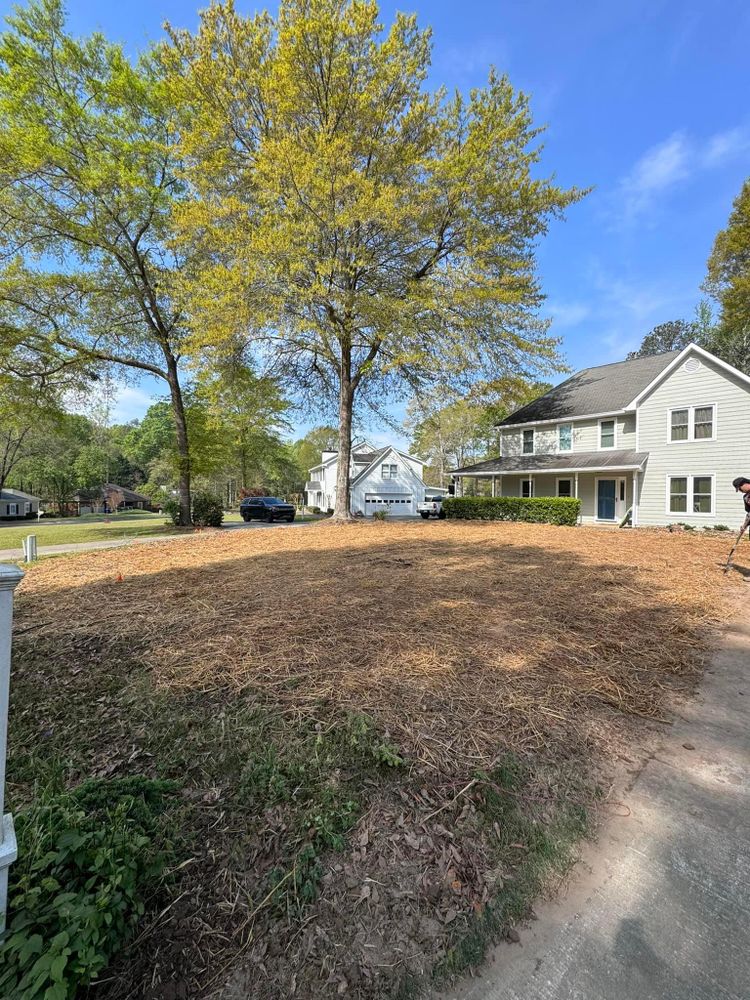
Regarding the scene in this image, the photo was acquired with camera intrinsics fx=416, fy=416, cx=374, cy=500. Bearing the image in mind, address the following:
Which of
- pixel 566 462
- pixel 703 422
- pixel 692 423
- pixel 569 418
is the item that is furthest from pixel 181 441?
pixel 703 422

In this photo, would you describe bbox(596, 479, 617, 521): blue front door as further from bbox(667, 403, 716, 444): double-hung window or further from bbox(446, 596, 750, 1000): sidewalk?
bbox(446, 596, 750, 1000): sidewalk

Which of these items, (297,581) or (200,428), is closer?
(297,581)

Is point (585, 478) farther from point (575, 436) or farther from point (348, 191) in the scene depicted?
point (348, 191)

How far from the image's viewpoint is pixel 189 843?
1.64m

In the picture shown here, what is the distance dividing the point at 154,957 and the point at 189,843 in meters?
0.35

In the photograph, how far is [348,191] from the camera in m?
12.3

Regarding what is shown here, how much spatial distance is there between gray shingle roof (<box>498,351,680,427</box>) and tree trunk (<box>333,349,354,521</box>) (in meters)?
9.49

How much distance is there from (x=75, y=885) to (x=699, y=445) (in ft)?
63.1

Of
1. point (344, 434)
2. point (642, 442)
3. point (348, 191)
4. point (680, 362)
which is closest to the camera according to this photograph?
point (348, 191)

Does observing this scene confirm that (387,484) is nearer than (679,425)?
No

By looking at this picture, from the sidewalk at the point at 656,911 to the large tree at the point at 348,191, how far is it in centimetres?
1265

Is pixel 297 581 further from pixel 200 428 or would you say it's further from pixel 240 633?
pixel 200 428

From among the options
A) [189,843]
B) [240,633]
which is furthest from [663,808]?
[240,633]

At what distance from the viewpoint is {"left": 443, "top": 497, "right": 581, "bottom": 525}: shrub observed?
52.3 ft
